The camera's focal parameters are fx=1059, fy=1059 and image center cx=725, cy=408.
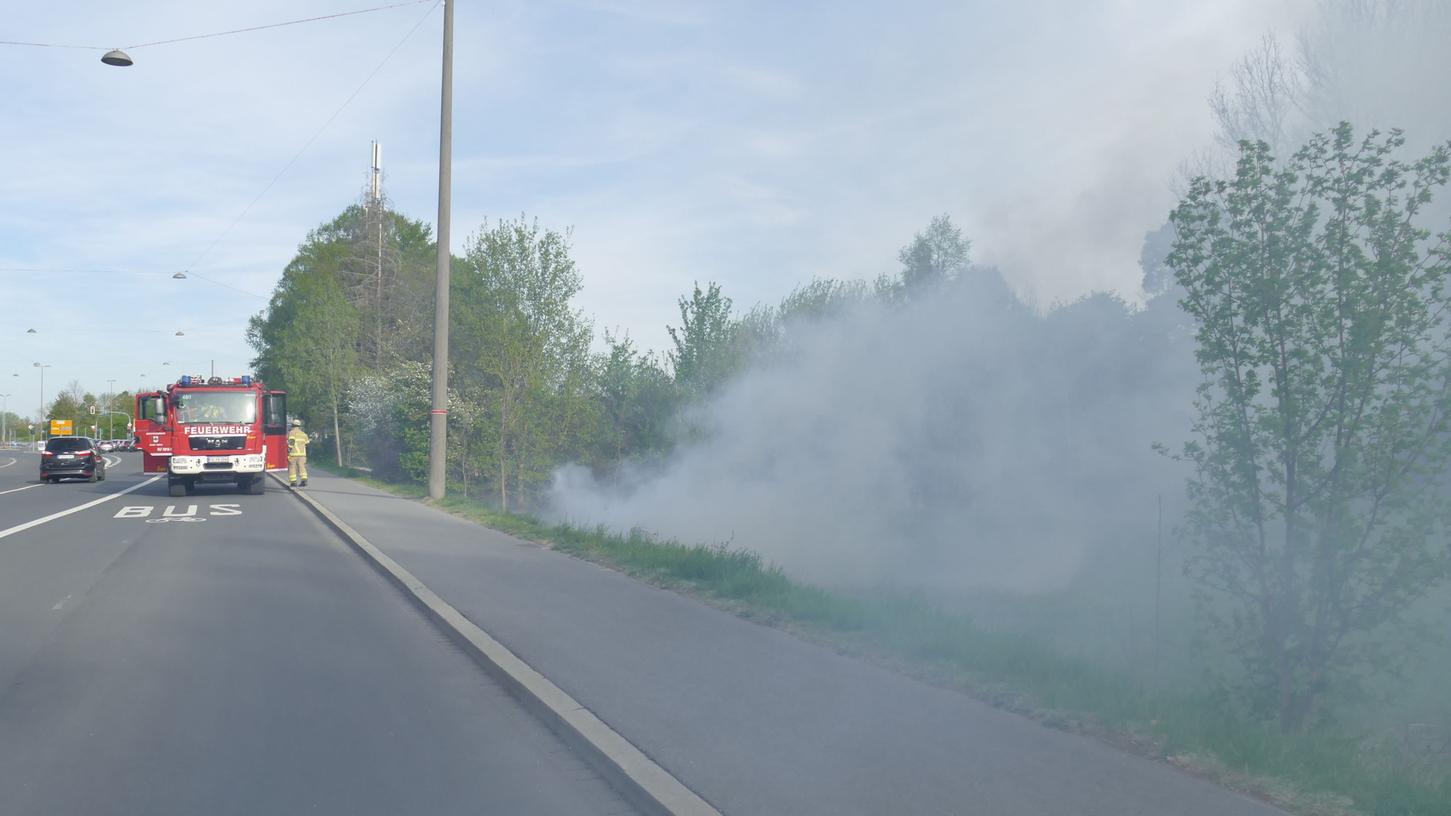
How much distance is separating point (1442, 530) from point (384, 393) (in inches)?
1289

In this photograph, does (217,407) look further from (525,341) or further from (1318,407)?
(1318,407)

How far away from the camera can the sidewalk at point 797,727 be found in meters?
4.31

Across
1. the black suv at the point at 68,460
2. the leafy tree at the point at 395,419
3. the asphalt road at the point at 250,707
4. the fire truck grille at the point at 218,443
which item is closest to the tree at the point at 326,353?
the leafy tree at the point at 395,419

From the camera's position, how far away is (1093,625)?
11938 mm

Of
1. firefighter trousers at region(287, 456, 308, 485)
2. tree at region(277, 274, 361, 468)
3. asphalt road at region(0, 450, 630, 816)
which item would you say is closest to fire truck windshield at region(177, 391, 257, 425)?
firefighter trousers at region(287, 456, 308, 485)

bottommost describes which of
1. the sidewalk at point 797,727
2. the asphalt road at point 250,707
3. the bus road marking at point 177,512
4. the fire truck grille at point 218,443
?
the bus road marking at point 177,512

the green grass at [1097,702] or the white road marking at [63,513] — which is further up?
the green grass at [1097,702]

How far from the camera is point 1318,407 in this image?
6.21m

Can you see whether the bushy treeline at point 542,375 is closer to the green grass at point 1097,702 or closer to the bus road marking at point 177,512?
the bus road marking at point 177,512

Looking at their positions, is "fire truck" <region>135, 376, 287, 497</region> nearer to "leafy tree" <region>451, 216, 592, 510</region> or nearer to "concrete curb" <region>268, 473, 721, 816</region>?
"leafy tree" <region>451, 216, 592, 510</region>

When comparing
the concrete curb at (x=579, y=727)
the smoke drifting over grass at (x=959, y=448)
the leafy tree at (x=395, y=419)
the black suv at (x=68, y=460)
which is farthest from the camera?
the black suv at (x=68, y=460)

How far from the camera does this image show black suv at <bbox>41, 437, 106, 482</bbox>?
1305 inches

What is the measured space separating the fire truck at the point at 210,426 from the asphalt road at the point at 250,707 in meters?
12.2

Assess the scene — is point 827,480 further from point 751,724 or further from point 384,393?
point 384,393
